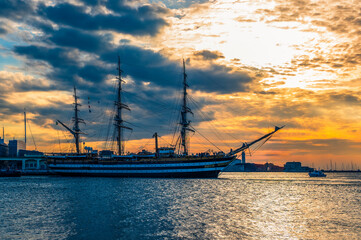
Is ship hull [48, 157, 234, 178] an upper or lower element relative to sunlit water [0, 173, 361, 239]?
upper

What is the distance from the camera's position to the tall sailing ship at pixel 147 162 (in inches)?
3893

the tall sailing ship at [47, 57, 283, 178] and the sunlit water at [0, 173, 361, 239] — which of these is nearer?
the sunlit water at [0, 173, 361, 239]

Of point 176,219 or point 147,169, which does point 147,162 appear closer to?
point 147,169

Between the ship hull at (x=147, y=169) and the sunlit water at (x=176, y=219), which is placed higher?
the ship hull at (x=147, y=169)

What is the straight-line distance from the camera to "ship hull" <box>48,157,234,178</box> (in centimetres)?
9856

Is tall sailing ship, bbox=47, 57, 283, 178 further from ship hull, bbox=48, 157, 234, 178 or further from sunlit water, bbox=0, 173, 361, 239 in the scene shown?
sunlit water, bbox=0, 173, 361, 239

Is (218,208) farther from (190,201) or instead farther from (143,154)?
(143,154)

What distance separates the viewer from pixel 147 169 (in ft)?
350

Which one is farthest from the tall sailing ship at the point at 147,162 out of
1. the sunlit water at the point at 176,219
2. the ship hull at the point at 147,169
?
the sunlit water at the point at 176,219

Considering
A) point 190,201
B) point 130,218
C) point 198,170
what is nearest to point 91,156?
point 198,170

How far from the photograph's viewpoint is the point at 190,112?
376ft

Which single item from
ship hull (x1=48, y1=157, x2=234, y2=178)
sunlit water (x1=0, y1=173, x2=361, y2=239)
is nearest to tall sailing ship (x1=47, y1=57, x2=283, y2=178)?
ship hull (x1=48, y1=157, x2=234, y2=178)

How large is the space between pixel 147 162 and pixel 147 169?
2.24 meters

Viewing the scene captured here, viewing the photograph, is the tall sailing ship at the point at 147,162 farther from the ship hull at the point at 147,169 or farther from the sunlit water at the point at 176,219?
the sunlit water at the point at 176,219
